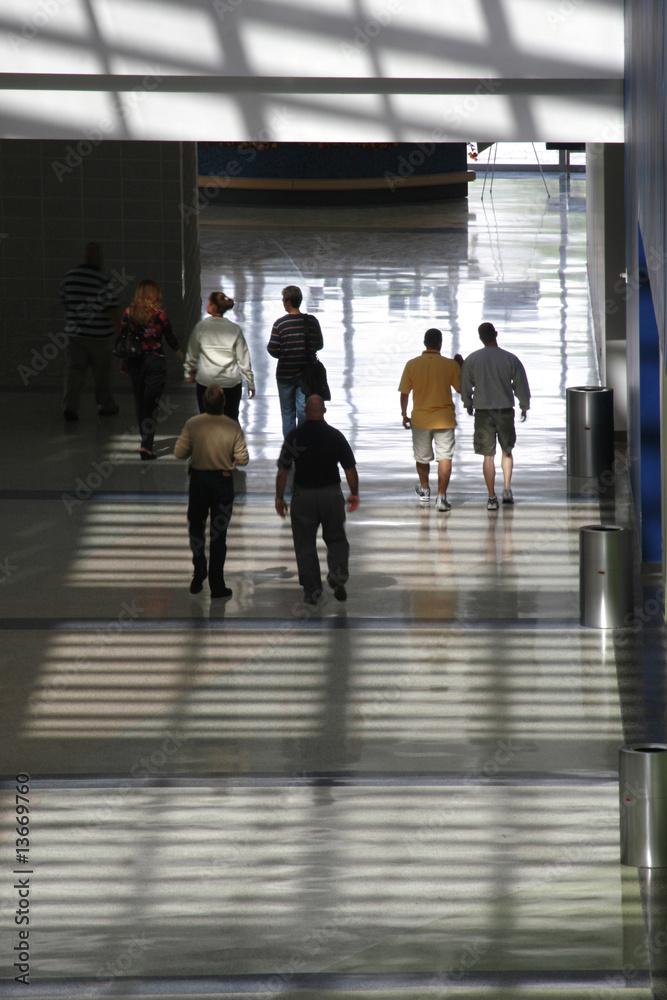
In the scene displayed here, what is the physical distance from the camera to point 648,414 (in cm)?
1112

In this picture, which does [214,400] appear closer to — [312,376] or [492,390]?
[312,376]

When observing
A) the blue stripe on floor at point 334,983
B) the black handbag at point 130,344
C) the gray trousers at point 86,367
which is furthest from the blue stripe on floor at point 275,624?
the gray trousers at point 86,367

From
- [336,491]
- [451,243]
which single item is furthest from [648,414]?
[451,243]

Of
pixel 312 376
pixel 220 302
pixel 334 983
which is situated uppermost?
pixel 220 302

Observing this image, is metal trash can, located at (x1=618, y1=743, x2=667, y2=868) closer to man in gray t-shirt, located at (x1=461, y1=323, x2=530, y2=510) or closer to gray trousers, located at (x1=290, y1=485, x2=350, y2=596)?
gray trousers, located at (x1=290, y1=485, x2=350, y2=596)

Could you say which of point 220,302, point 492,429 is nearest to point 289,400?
point 220,302

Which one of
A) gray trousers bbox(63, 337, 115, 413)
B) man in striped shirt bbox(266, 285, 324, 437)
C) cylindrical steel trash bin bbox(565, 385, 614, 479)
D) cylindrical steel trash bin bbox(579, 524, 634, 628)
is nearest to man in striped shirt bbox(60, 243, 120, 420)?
gray trousers bbox(63, 337, 115, 413)

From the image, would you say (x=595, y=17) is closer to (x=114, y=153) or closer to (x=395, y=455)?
(x=395, y=455)

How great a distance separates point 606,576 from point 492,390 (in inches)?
122

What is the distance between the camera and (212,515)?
9883 mm

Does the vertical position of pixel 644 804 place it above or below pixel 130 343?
below

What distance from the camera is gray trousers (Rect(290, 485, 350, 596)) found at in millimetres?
9586

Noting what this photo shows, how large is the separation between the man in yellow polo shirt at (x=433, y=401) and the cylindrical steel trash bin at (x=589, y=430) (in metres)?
1.58

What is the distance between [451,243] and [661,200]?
1075 inches
